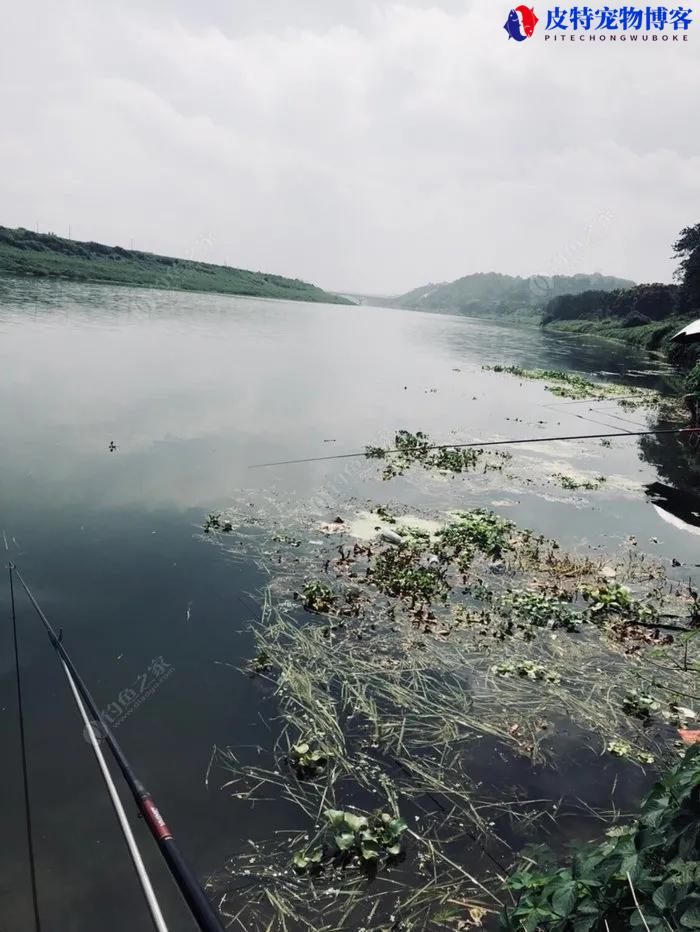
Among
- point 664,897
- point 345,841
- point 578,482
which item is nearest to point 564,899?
point 664,897

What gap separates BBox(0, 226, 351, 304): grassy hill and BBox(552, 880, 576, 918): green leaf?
4009 inches

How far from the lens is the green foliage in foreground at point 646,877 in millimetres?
2709

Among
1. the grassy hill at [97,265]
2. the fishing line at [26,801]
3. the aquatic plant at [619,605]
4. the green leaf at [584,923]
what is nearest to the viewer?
the green leaf at [584,923]

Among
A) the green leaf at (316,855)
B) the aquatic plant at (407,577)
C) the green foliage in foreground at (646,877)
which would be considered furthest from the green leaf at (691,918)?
the aquatic plant at (407,577)

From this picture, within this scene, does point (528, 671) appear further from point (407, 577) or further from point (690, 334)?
point (690, 334)

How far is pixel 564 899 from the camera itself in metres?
3.16

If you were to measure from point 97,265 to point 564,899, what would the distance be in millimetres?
143629

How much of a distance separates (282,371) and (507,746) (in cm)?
3130

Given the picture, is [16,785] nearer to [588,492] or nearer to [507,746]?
[507,746]

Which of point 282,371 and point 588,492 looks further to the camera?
point 282,371

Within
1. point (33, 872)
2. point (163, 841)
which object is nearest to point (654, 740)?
point (163, 841)

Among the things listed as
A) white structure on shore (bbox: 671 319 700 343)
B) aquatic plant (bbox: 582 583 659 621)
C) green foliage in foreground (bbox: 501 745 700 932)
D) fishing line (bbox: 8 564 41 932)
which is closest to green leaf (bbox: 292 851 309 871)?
fishing line (bbox: 8 564 41 932)

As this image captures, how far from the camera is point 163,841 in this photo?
10.4 ft

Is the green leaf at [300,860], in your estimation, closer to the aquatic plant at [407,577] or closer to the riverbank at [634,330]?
the aquatic plant at [407,577]
